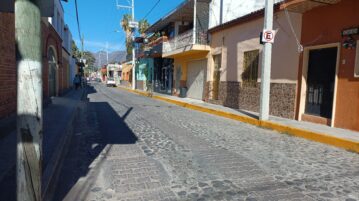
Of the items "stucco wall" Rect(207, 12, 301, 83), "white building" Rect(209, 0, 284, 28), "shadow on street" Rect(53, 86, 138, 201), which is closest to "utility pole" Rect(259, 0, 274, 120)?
"stucco wall" Rect(207, 12, 301, 83)

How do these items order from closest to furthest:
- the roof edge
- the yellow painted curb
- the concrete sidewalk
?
the concrete sidewalk → the yellow painted curb → the roof edge

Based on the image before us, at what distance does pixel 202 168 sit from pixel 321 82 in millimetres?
6590

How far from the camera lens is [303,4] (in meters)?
9.30

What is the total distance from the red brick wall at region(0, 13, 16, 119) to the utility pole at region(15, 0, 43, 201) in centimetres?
546

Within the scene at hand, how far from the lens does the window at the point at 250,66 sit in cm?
1310

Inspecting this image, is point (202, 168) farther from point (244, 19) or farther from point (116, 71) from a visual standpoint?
point (116, 71)

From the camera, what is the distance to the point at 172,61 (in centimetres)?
2573

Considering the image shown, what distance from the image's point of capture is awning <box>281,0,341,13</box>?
8984 millimetres

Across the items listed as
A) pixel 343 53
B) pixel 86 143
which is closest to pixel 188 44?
pixel 343 53

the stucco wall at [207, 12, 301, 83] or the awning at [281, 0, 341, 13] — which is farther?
the stucco wall at [207, 12, 301, 83]

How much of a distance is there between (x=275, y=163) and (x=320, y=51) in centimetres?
591

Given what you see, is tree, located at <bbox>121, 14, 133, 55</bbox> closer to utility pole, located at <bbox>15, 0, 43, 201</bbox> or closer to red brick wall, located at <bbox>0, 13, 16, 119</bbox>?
red brick wall, located at <bbox>0, 13, 16, 119</bbox>

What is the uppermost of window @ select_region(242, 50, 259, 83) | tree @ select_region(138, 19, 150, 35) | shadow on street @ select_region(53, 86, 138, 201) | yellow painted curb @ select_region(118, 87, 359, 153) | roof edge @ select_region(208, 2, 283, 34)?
tree @ select_region(138, 19, 150, 35)

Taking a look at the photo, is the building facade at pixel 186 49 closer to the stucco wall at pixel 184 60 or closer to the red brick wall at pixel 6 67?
the stucco wall at pixel 184 60
